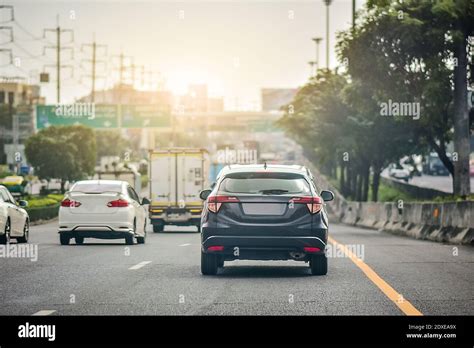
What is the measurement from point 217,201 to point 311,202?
134 centimetres

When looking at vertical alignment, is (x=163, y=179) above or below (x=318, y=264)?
above

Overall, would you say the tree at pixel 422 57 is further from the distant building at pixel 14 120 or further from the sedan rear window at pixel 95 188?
the distant building at pixel 14 120

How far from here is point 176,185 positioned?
40219mm

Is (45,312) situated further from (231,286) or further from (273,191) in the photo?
(273,191)

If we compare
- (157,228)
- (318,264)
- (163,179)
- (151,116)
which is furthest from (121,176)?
(318,264)

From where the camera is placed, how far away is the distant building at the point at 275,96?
529ft

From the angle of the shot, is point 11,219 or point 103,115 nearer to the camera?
point 11,219

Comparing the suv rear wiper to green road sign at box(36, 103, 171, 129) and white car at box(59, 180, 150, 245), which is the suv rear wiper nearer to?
white car at box(59, 180, 150, 245)

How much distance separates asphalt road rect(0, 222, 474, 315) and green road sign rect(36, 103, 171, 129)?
60587 mm

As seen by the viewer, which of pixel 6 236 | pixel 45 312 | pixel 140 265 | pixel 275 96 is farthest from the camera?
pixel 275 96
